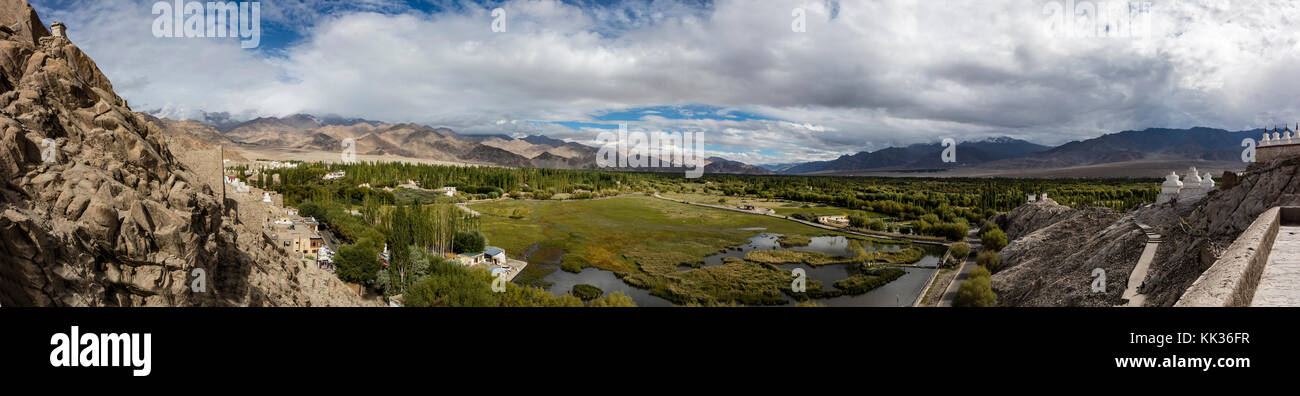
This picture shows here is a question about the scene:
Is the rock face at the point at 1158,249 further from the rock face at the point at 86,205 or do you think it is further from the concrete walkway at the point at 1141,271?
the rock face at the point at 86,205

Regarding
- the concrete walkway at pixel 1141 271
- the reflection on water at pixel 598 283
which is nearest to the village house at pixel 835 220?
the reflection on water at pixel 598 283

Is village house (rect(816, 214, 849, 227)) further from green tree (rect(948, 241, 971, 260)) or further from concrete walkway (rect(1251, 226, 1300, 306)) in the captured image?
concrete walkway (rect(1251, 226, 1300, 306))

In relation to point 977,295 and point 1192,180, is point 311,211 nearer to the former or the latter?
point 977,295

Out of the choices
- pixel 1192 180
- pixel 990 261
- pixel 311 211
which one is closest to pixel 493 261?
pixel 311 211

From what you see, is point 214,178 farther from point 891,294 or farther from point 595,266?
point 891,294
